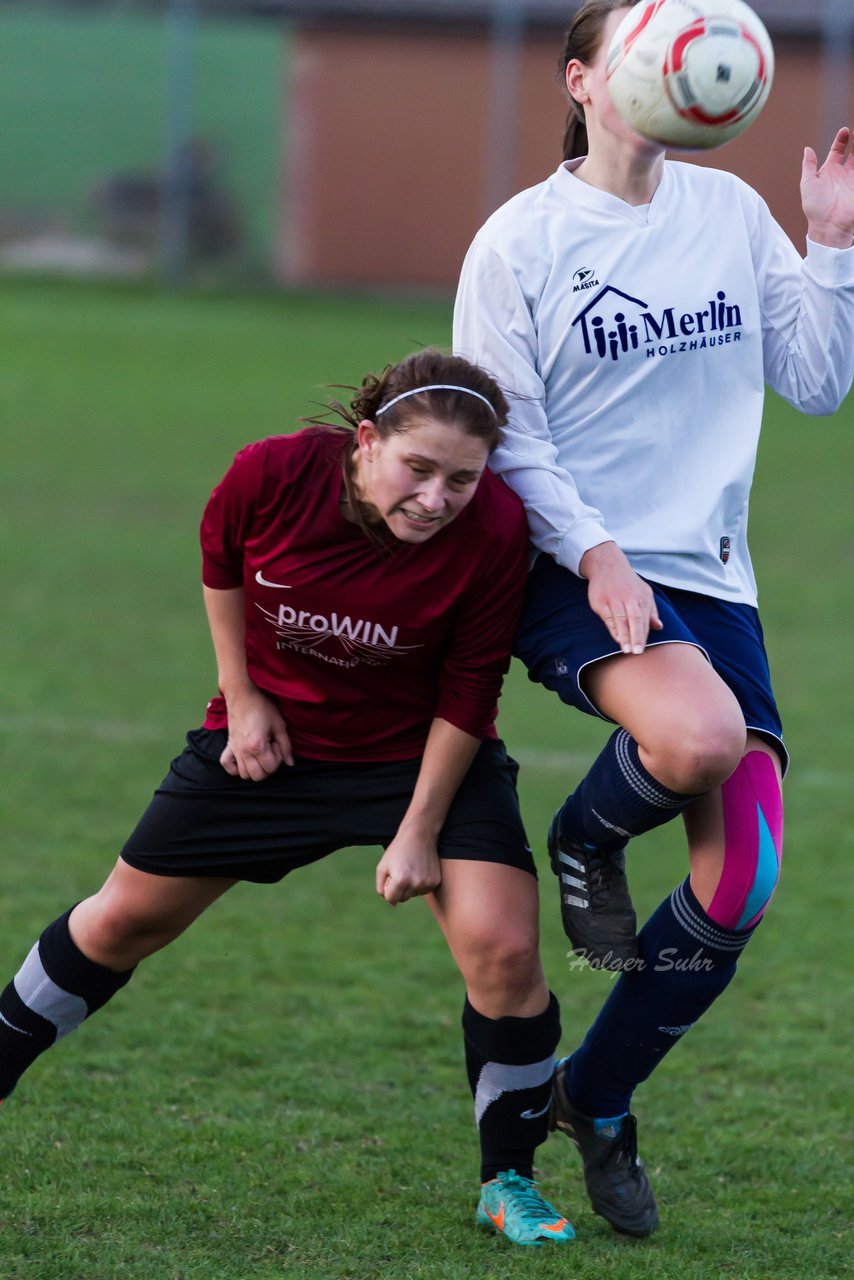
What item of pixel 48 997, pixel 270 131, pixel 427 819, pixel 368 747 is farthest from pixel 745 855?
pixel 270 131

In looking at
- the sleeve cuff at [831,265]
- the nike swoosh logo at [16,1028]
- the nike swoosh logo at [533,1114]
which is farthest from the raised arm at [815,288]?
the nike swoosh logo at [16,1028]

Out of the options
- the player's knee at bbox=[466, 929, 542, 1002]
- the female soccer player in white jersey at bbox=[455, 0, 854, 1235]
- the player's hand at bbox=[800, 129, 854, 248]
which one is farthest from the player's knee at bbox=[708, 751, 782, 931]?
the player's hand at bbox=[800, 129, 854, 248]

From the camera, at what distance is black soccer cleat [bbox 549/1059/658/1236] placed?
3.16 meters

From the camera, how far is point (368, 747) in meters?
3.23

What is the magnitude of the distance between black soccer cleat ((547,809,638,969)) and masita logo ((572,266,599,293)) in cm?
99

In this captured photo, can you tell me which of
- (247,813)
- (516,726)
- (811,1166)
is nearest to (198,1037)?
(247,813)

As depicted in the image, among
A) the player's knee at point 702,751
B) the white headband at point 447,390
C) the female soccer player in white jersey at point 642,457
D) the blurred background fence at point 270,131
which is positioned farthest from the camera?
the blurred background fence at point 270,131

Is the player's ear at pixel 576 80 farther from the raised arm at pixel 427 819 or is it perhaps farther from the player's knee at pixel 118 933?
the player's knee at pixel 118 933

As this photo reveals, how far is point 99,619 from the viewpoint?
8.09 meters

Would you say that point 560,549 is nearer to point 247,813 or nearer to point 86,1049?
point 247,813

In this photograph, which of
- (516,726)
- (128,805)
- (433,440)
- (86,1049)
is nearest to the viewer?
(433,440)

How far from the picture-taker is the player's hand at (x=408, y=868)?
3035 millimetres

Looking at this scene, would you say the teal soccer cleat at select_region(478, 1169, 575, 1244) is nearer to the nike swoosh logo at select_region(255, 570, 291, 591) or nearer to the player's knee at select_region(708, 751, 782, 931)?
the player's knee at select_region(708, 751, 782, 931)

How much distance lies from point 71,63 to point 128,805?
2115 centimetres
